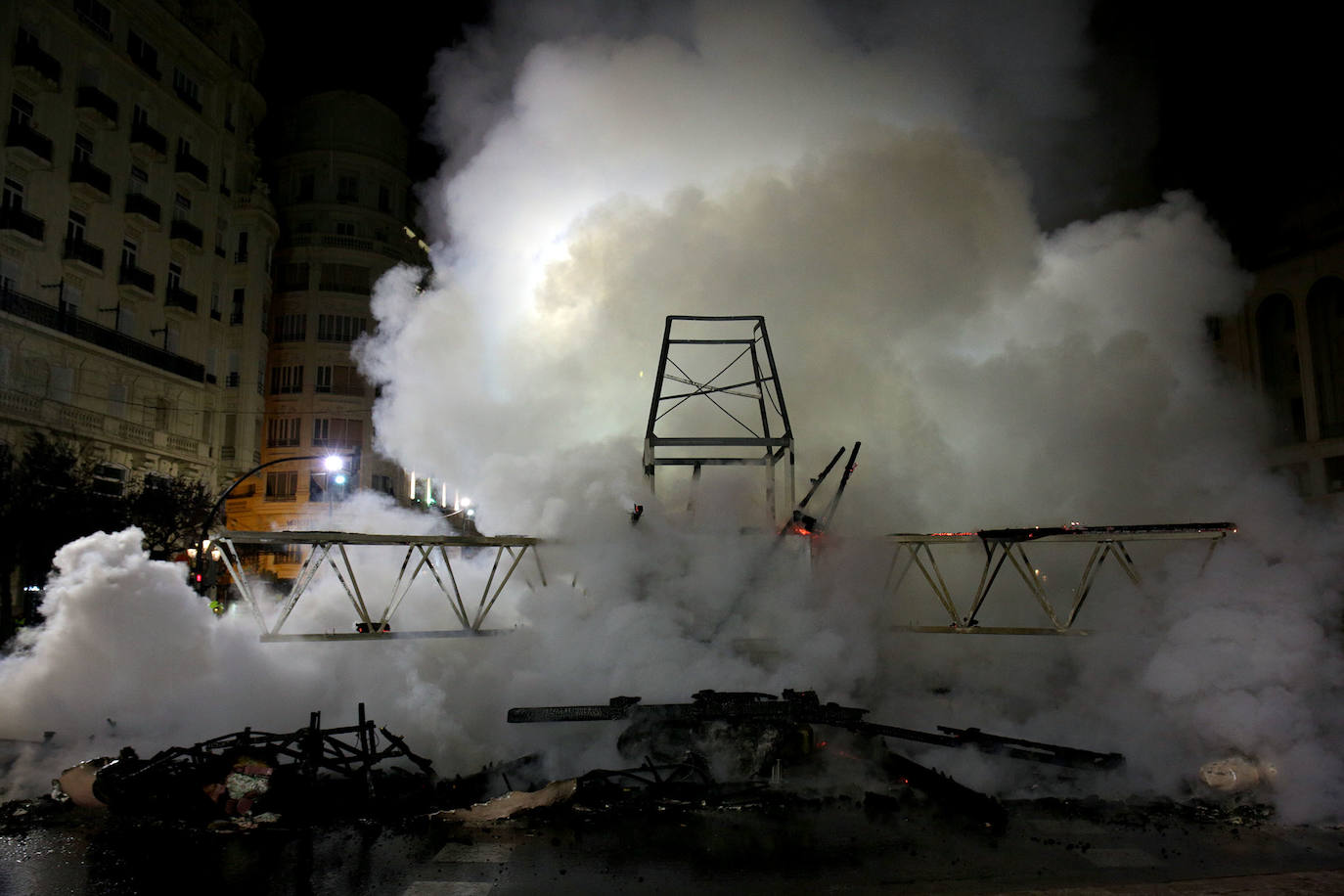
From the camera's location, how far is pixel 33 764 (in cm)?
1340

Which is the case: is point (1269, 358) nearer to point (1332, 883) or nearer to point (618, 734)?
point (1332, 883)

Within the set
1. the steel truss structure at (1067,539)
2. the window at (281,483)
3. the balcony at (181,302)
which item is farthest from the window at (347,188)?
the steel truss structure at (1067,539)

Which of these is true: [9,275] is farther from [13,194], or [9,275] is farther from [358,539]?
[358,539]

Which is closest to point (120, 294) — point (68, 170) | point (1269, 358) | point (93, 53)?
point (68, 170)

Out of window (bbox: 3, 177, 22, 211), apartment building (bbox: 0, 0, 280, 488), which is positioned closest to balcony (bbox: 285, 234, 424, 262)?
apartment building (bbox: 0, 0, 280, 488)

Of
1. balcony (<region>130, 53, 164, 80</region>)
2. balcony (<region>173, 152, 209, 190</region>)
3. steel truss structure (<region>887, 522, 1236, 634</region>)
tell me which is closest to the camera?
steel truss structure (<region>887, 522, 1236, 634</region>)

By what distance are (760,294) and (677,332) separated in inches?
88.4

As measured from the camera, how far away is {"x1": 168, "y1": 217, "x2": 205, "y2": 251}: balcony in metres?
36.9

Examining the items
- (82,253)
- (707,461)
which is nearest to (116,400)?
(82,253)

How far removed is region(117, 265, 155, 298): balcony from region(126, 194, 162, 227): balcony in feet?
6.73

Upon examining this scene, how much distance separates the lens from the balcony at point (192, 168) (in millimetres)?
37375

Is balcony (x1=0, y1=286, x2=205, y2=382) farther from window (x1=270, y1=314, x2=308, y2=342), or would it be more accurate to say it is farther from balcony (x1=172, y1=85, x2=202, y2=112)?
balcony (x1=172, y1=85, x2=202, y2=112)

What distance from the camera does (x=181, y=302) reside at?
3681cm

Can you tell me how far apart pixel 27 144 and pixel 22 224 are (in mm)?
2767
